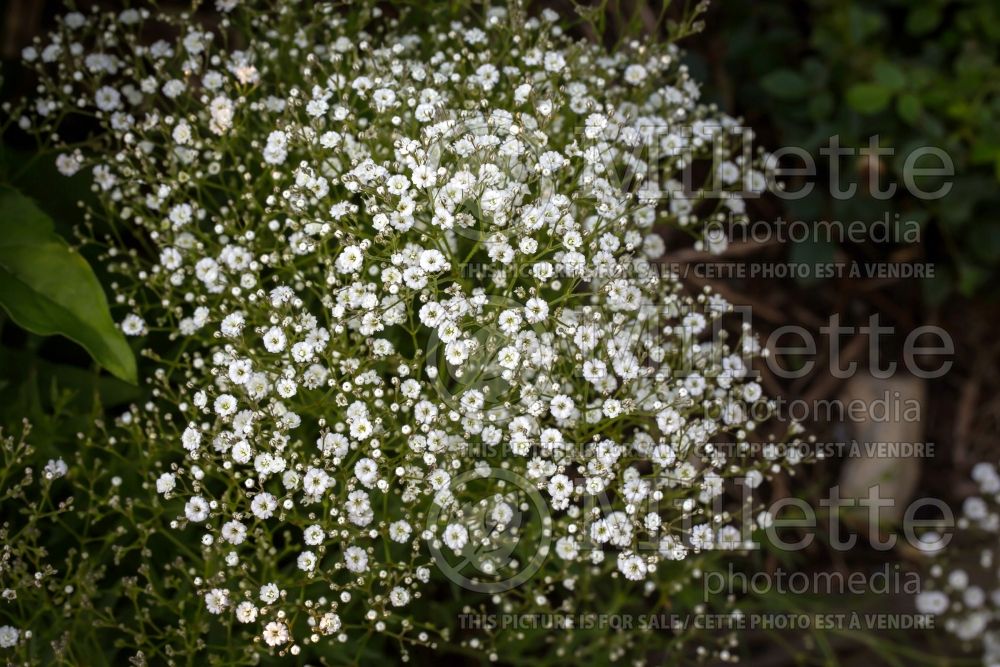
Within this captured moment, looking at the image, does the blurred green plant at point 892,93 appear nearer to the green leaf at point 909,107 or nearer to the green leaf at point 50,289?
→ the green leaf at point 909,107

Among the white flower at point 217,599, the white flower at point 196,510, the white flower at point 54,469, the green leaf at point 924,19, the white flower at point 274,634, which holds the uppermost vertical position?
the green leaf at point 924,19

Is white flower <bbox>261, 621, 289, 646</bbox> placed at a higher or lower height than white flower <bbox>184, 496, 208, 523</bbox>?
lower

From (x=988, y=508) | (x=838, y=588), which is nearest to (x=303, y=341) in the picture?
(x=838, y=588)

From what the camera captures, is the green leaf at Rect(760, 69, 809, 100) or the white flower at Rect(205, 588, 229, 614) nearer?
the white flower at Rect(205, 588, 229, 614)

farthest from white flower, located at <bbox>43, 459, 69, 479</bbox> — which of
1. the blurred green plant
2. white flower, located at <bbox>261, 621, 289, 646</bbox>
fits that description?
the blurred green plant

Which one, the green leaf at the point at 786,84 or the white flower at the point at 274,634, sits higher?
the green leaf at the point at 786,84

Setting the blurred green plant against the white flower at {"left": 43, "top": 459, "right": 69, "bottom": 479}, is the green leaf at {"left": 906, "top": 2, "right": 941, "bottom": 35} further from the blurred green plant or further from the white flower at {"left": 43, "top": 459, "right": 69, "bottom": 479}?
the white flower at {"left": 43, "top": 459, "right": 69, "bottom": 479}

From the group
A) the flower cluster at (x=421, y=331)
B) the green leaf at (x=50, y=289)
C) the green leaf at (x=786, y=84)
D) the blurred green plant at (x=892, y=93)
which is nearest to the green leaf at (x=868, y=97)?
the blurred green plant at (x=892, y=93)

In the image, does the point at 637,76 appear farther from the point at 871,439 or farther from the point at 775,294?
the point at 871,439

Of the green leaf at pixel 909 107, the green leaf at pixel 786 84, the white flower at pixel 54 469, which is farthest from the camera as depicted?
the green leaf at pixel 786 84
